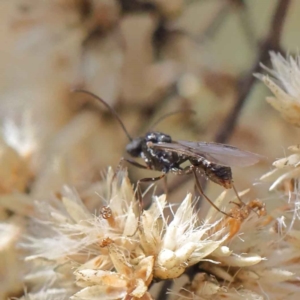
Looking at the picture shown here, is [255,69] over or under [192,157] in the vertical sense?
over

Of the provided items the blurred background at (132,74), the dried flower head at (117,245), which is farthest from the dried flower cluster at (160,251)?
the blurred background at (132,74)

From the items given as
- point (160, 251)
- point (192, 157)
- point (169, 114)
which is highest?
point (169, 114)

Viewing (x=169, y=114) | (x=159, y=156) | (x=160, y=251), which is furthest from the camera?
(x=169, y=114)

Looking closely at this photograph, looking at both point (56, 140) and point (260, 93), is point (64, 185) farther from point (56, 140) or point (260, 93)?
point (260, 93)

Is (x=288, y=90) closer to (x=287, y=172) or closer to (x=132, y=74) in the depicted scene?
(x=287, y=172)

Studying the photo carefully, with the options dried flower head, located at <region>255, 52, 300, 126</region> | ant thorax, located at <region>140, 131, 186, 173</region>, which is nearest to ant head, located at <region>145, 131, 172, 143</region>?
ant thorax, located at <region>140, 131, 186, 173</region>

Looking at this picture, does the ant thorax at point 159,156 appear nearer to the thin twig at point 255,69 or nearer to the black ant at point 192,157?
the black ant at point 192,157

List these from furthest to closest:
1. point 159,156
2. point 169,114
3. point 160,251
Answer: point 169,114
point 159,156
point 160,251

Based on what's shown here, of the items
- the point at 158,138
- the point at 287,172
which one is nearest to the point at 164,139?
the point at 158,138
